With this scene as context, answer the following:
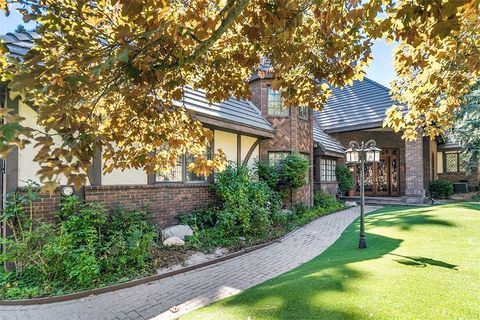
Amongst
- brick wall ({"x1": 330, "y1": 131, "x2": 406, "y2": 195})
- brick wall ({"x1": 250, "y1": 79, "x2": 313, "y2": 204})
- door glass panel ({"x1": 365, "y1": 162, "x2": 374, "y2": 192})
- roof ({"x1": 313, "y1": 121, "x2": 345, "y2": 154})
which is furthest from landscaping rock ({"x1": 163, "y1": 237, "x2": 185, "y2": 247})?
door glass panel ({"x1": 365, "y1": 162, "x2": 374, "y2": 192})

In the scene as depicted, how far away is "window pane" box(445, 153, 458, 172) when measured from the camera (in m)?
19.9

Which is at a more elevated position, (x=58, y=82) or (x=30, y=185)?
(x=58, y=82)

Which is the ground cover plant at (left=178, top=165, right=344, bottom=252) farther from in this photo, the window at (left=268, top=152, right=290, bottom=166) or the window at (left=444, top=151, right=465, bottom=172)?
the window at (left=444, top=151, right=465, bottom=172)

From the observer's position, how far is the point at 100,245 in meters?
5.41

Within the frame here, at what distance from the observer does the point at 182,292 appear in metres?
4.79

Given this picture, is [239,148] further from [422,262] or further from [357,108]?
[357,108]

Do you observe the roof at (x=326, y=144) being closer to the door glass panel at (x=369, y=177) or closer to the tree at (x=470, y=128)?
the door glass panel at (x=369, y=177)

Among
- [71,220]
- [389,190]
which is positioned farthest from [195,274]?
[389,190]

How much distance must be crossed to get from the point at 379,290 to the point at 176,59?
368cm

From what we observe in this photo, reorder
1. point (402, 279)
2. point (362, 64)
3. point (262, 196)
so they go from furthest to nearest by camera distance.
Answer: point (262, 196), point (402, 279), point (362, 64)

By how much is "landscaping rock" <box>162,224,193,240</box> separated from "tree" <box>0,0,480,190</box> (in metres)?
3.56

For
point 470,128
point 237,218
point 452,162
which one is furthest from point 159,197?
point 452,162

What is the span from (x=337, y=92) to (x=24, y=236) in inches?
775

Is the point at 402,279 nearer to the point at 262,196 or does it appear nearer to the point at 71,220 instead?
the point at 262,196
